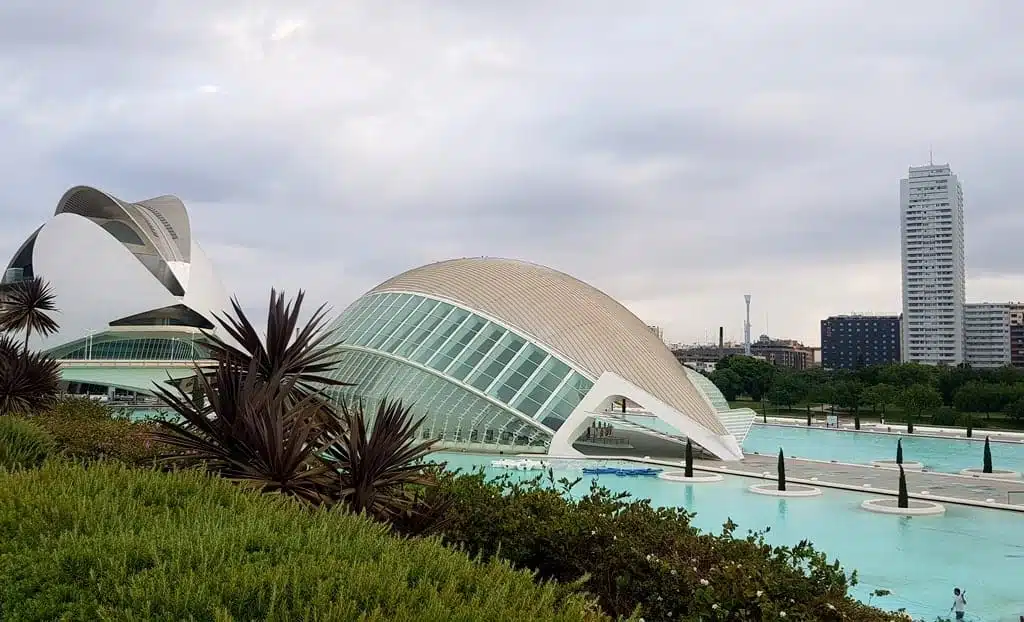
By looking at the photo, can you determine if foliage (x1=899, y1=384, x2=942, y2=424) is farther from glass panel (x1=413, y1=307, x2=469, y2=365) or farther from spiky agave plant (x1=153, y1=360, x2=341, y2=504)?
spiky agave plant (x1=153, y1=360, x2=341, y2=504)

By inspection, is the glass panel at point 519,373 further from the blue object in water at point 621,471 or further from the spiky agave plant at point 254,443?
the spiky agave plant at point 254,443

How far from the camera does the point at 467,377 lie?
2634 cm

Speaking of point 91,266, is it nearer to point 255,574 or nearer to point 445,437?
point 445,437

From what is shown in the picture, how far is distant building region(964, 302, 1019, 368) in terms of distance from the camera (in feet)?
472

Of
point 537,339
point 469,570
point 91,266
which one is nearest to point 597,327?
point 537,339

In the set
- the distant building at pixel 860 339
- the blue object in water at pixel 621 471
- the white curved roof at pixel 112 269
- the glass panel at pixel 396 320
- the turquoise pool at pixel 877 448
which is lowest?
the blue object in water at pixel 621 471

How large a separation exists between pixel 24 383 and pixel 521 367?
14.1m

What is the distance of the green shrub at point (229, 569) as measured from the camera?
12.1 ft

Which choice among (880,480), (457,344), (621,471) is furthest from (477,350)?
(880,480)

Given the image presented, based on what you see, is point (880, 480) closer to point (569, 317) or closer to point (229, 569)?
point (569, 317)

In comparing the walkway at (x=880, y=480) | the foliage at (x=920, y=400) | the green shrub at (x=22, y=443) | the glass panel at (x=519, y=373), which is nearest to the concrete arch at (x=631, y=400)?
the walkway at (x=880, y=480)

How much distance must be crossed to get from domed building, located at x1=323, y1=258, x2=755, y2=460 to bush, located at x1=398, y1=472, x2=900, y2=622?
16.9 m

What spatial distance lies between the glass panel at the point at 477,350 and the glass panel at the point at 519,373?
1.14 metres

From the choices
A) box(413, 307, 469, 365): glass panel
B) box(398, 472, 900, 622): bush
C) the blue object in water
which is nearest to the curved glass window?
box(413, 307, 469, 365): glass panel
